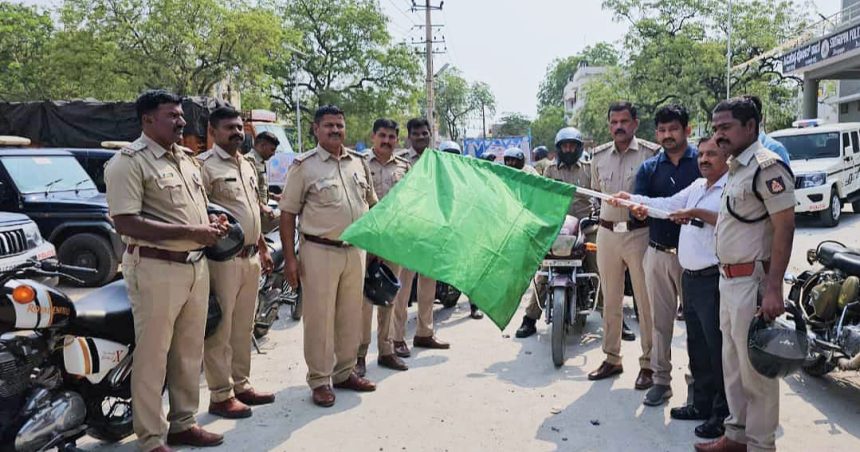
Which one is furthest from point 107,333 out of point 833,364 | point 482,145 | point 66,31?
point 66,31

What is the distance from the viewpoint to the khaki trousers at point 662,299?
425 centimetres

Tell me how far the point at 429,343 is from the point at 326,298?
65.0 inches

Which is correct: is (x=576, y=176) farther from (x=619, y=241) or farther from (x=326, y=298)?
(x=326, y=298)

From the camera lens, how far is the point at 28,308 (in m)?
2.99

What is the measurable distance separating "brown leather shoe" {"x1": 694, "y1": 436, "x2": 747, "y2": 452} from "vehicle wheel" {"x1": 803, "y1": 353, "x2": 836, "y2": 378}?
4.71ft

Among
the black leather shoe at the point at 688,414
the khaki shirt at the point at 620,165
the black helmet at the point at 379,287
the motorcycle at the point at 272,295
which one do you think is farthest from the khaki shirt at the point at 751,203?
the motorcycle at the point at 272,295

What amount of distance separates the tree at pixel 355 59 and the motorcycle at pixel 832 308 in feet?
101

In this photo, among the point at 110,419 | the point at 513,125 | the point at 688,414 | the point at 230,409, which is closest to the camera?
the point at 110,419

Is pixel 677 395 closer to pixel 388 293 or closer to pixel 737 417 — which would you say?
pixel 737 417

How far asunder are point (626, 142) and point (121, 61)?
74.0ft

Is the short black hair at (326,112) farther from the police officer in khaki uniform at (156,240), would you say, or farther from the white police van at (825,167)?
the white police van at (825,167)

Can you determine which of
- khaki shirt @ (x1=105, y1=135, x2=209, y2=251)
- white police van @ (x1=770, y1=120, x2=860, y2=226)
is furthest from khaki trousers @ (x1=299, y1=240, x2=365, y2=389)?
white police van @ (x1=770, y1=120, x2=860, y2=226)

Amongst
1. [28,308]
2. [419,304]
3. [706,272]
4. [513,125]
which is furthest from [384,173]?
[513,125]

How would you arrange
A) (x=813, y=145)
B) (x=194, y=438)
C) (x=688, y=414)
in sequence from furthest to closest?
(x=813, y=145)
(x=688, y=414)
(x=194, y=438)
